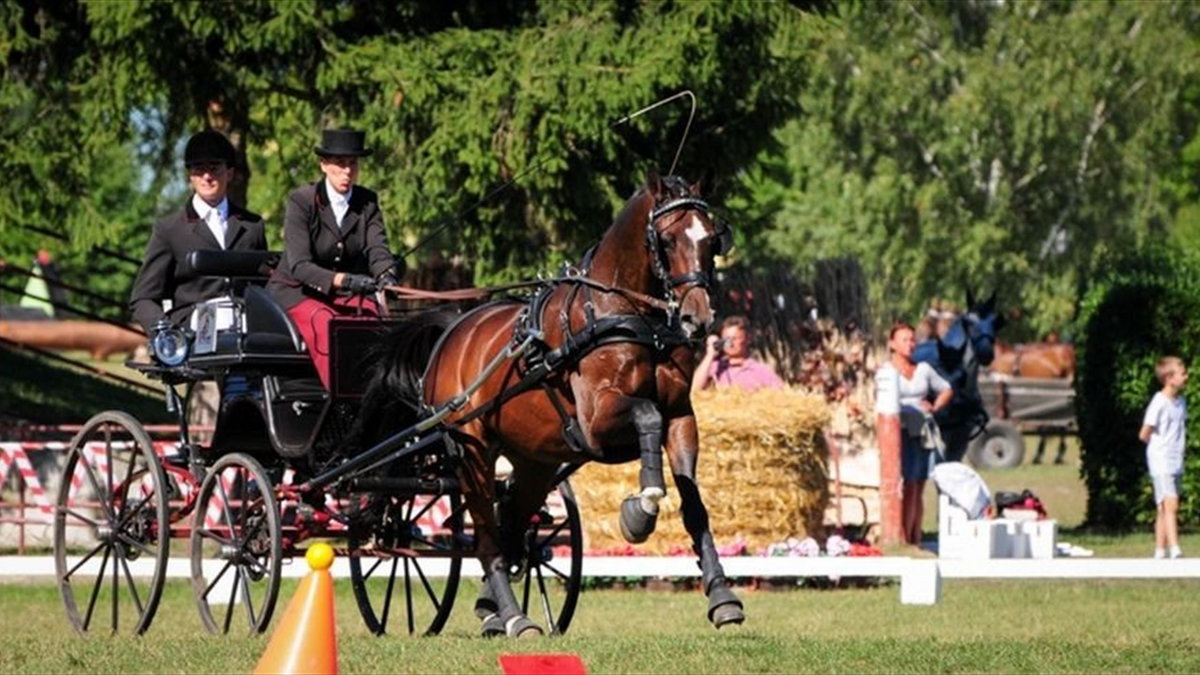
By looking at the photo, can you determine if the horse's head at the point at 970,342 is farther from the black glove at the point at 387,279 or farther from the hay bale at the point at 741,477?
the black glove at the point at 387,279

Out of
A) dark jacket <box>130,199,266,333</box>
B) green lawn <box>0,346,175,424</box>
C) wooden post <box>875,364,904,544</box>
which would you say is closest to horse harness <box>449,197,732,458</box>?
dark jacket <box>130,199,266,333</box>

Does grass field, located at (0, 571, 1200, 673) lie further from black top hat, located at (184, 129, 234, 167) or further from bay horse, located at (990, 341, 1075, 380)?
bay horse, located at (990, 341, 1075, 380)

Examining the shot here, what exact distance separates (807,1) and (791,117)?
1.02 meters

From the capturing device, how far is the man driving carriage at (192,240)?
42.4ft

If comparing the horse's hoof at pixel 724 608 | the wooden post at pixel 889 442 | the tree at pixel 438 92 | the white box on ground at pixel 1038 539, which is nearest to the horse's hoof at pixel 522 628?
the horse's hoof at pixel 724 608

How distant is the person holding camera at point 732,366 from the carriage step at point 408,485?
22.8 ft

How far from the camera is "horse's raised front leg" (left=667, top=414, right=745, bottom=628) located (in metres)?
10.6

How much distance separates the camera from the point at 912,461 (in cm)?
2073

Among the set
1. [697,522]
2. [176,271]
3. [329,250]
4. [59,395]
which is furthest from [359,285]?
[59,395]

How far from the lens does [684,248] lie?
10.9m

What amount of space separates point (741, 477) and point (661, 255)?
7.37 metres

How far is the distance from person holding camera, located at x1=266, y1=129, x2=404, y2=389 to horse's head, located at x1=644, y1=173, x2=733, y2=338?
70.1 inches

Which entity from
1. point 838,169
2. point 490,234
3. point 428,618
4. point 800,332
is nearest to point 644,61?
point 490,234

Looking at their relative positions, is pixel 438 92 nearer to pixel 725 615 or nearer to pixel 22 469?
pixel 22 469
